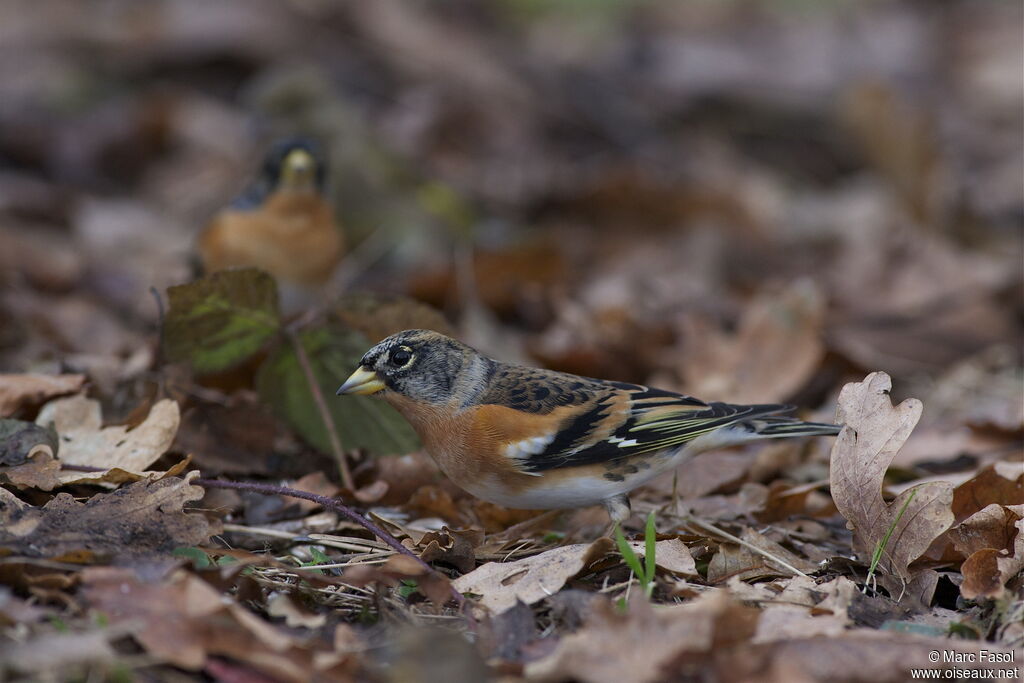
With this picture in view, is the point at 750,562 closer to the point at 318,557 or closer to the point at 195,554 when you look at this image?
the point at 318,557

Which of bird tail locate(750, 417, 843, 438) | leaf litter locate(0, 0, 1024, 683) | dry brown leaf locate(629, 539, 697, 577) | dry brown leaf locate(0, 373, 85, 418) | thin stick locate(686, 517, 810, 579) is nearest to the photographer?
leaf litter locate(0, 0, 1024, 683)

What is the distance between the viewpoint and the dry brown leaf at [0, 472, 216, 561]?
2.88 m

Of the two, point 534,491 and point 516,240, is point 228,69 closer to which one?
point 516,240

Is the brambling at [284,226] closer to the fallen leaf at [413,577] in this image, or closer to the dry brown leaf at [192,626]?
the fallen leaf at [413,577]

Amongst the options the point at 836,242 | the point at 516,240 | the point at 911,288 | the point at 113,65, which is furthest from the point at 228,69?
the point at 911,288

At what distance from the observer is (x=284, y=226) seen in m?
6.27

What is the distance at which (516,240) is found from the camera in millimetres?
7973

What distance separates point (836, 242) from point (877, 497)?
17.0 ft

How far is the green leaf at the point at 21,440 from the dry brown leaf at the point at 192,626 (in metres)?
1.01

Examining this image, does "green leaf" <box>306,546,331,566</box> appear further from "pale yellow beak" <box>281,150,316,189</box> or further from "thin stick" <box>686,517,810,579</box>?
"pale yellow beak" <box>281,150,316,189</box>

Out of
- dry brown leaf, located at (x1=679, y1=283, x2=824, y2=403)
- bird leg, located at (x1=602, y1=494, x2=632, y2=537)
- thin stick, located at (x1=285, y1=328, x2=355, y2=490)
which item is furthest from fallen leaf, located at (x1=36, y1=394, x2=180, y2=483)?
dry brown leaf, located at (x1=679, y1=283, x2=824, y2=403)

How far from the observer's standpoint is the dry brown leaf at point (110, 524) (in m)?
2.88

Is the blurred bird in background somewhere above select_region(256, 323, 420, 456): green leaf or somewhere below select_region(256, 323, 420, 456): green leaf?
above

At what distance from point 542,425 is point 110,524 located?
155 cm
